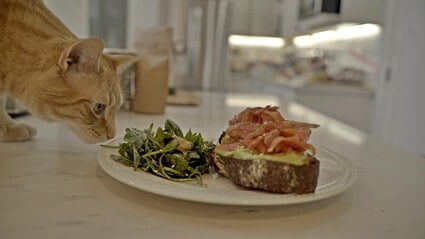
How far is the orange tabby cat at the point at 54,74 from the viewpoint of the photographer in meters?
0.71

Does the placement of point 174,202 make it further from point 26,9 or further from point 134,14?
point 134,14

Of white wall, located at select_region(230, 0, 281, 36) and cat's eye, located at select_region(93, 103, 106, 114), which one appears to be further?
white wall, located at select_region(230, 0, 281, 36)

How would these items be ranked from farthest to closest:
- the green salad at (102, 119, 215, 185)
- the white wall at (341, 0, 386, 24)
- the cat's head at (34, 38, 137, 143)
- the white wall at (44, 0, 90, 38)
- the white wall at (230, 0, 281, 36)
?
the white wall at (230, 0, 281, 36) < the white wall at (341, 0, 386, 24) < the white wall at (44, 0, 90, 38) < the cat's head at (34, 38, 137, 143) < the green salad at (102, 119, 215, 185)

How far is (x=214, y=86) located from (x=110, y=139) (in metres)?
2.32

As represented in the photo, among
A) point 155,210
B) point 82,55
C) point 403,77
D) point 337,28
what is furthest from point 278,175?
point 337,28

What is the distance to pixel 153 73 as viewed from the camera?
49.5 inches

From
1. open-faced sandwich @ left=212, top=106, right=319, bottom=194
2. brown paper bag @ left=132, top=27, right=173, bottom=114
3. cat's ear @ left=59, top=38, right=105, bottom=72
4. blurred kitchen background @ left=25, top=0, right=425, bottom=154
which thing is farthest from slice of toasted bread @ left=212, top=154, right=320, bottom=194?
blurred kitchen background @ left=25, top=0, right=425, bottom=154

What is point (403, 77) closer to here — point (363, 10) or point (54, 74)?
point (363, 10)

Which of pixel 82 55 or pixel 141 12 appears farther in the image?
pixel 141 12

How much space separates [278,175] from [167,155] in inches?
7.1

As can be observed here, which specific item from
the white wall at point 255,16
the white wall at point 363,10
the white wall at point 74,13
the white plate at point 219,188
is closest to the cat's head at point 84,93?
the white plate at point 219,188

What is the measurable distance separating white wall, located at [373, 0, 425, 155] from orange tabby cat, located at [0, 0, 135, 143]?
278 centimetres

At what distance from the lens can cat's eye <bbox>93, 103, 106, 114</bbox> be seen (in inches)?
29.6

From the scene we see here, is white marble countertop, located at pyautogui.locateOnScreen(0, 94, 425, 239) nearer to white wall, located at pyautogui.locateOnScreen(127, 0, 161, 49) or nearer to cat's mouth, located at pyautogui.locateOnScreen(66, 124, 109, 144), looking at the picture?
cat's mouth, located at pyautogui.locateOnScreen(66, 124, 109, 144)
